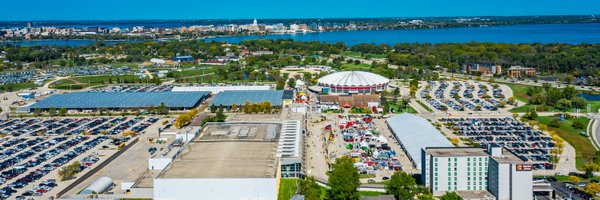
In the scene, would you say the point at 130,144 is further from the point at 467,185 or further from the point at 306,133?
the point at 467,185

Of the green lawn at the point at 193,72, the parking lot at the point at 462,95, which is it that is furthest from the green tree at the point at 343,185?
the green lawn at the point at 193,72

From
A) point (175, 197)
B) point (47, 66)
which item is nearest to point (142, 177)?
point (175, 197)

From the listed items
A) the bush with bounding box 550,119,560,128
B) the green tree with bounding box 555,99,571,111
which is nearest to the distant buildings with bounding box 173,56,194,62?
the green tree with bounding box 555,99,571,111

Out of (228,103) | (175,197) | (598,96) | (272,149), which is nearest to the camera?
(175,197)

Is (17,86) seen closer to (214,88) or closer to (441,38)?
(214,88)

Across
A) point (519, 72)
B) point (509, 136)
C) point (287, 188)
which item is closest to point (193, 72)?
point (519, 72)

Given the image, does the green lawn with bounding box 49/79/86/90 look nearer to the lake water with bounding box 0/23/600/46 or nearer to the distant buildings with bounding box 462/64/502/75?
the distant buildings with bounding box 462/64/502/75

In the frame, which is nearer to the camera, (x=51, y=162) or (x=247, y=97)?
(x=51, y=162)
